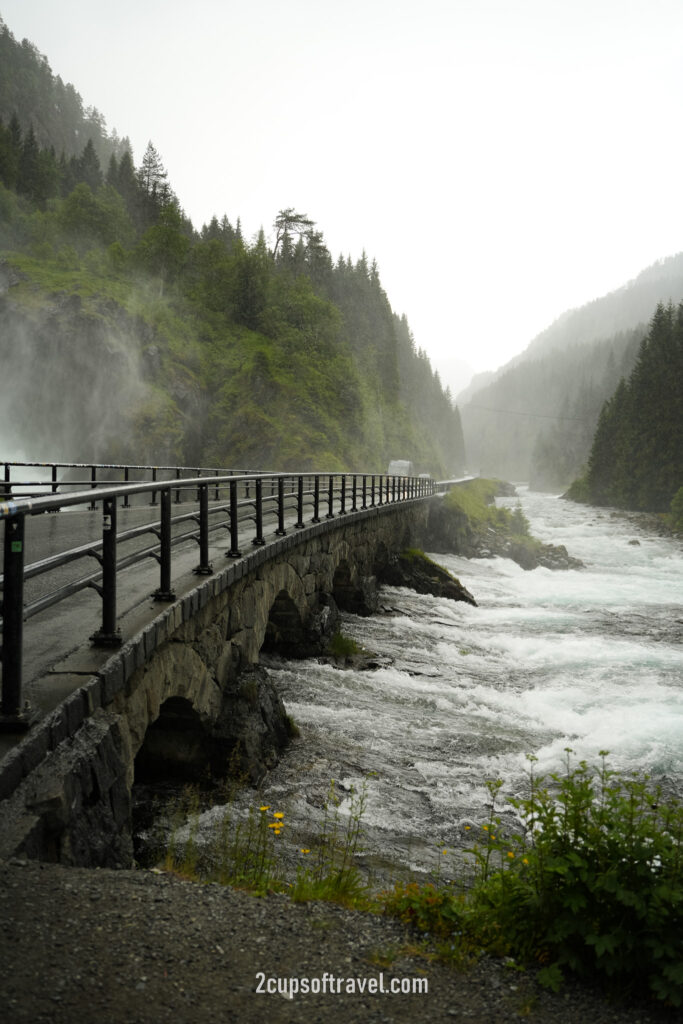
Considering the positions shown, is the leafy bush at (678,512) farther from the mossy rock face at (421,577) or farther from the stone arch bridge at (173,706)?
the stone arch bridge at (173,706)

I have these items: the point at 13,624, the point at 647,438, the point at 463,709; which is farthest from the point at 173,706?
the point at 647,438

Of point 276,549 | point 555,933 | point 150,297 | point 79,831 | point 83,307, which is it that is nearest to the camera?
point 555,933

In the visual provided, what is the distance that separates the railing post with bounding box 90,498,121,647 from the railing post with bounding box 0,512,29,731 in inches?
40.4

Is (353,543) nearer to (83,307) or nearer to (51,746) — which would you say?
(51,746)

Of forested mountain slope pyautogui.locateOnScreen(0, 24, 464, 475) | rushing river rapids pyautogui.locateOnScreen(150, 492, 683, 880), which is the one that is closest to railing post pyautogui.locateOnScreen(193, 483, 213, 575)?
rushing river rapids pyautogui.locateOnScreen(150, 492, 683, 880)

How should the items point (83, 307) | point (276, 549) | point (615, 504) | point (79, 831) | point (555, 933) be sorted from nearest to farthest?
point (555, 933), point (79, 831), point (276, 549), point (83, 307), point (615, 504)

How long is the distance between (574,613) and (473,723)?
36.4ft

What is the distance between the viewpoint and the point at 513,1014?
317 centimetres

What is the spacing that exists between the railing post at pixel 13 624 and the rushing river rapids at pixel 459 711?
3.38 metres

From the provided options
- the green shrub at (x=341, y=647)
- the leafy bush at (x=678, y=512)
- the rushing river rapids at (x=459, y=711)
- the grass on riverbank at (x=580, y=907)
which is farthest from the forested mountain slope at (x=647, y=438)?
the grass on riverbank at (x=580, y=907)

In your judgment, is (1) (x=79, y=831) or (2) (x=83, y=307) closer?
(1) (x=79, y=831)

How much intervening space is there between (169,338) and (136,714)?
54.5 meters

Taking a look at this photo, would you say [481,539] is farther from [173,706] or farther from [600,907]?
[600,907]

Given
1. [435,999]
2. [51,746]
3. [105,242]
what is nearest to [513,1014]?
[435,999]
